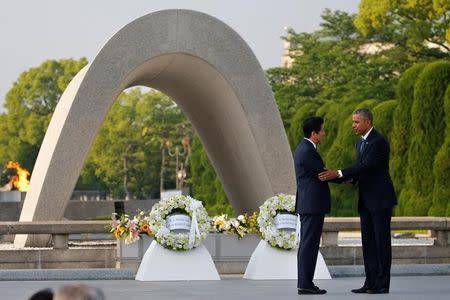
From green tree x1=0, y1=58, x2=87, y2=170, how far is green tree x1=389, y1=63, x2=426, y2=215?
7122 cm

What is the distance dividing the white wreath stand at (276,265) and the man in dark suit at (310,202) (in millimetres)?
3268

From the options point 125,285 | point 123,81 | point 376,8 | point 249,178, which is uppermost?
point 376,8

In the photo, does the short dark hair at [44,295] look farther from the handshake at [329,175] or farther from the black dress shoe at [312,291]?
the black dress shoe at [312,291]

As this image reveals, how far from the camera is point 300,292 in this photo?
14531mm

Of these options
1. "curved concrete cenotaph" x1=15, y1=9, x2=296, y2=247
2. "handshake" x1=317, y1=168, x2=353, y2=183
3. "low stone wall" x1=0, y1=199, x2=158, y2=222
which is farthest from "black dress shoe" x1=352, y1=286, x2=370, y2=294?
"low stone wall" x1=0, y1=199, x2=158, y2=222

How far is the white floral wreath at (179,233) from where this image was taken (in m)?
17.3

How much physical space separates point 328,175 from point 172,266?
13.0ft

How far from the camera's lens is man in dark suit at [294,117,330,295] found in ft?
47.0

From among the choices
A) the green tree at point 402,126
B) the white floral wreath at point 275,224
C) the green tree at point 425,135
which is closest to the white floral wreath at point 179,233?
the white floral wreath at point 275,224

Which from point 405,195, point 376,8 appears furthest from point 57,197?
point 376,8

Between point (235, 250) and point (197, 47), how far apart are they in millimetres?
4416

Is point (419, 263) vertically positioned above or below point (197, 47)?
below

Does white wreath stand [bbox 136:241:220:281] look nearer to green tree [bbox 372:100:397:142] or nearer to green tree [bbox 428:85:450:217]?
green tree [bbox 428:85:450:217]

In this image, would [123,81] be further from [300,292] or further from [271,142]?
[300,292]
